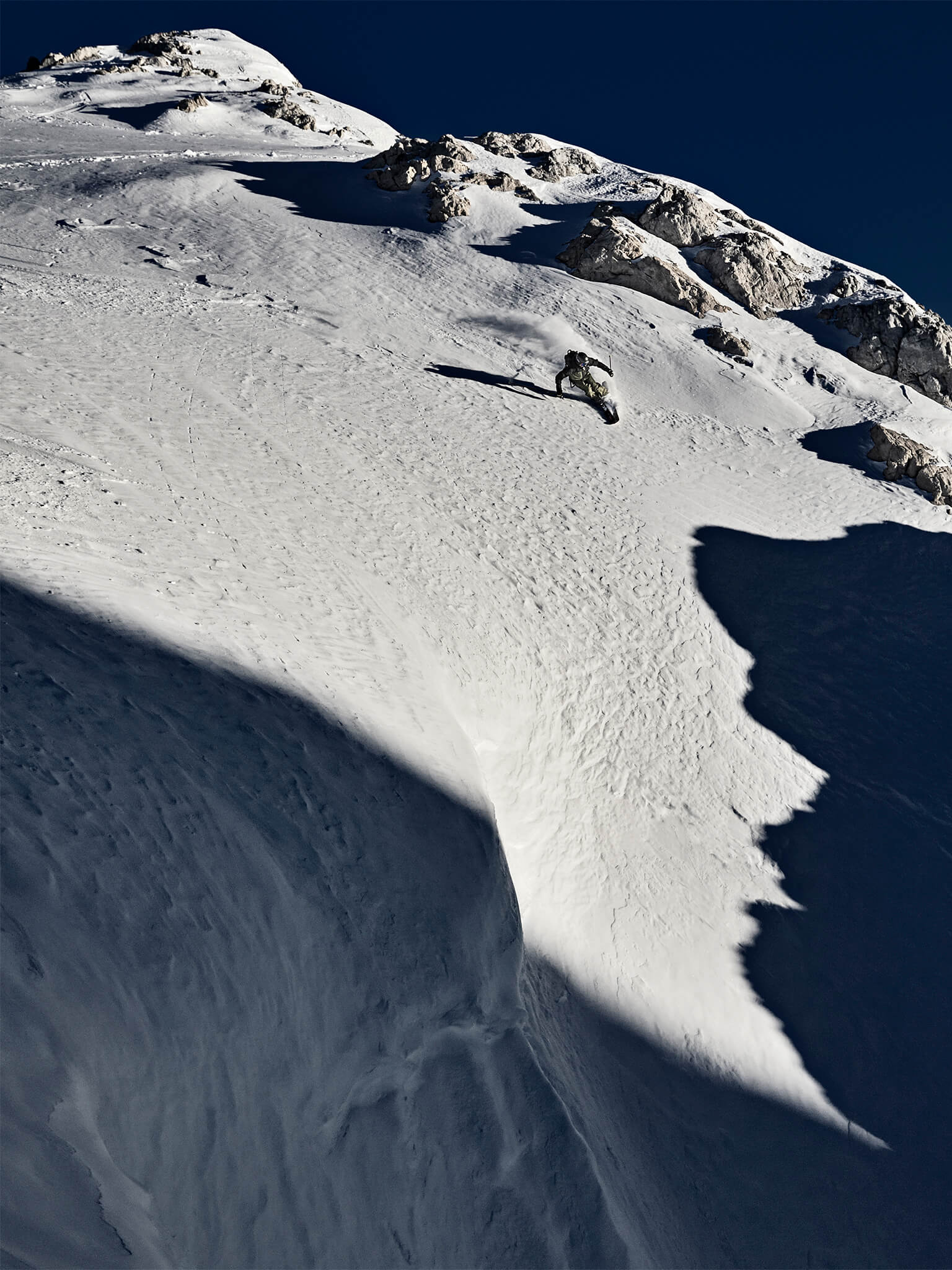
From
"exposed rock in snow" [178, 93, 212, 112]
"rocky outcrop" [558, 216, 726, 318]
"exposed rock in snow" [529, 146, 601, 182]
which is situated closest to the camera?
"rocky outcrop" [558, 216, 726, 318]

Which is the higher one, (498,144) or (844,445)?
(498,144)

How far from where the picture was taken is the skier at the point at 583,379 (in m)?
16.4

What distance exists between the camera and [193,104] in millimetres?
27203

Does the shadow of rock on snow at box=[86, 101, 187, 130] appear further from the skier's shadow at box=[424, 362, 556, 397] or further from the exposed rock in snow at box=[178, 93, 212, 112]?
the skier's shadow at box=[424, 362, 556, 397]

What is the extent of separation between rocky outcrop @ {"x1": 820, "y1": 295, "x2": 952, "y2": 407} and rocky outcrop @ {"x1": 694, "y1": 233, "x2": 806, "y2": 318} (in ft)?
4.81

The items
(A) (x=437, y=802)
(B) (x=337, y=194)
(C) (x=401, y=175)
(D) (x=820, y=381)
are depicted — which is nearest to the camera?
(A) (x=437, y=802)

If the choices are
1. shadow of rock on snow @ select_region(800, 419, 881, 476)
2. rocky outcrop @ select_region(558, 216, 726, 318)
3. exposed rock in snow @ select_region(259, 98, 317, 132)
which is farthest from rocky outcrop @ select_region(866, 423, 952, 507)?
exposed rock in snow @ select_region(259, 98, 317, 132)

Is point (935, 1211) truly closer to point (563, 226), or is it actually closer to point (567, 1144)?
point (567, 1144)

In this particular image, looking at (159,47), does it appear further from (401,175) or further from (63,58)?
(401,175)

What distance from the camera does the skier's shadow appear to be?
16.0 metres

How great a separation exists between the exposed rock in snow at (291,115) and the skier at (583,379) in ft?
55.4

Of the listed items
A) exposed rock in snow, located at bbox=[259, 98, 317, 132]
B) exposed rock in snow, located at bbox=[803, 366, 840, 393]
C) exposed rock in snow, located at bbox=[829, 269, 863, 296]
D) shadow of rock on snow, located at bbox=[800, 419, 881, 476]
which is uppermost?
exposed rock in snow, located at bbox=[259, 98, 317, 132]

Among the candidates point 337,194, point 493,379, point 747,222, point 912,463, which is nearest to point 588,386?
point 493,379

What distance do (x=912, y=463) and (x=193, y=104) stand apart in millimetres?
22825
